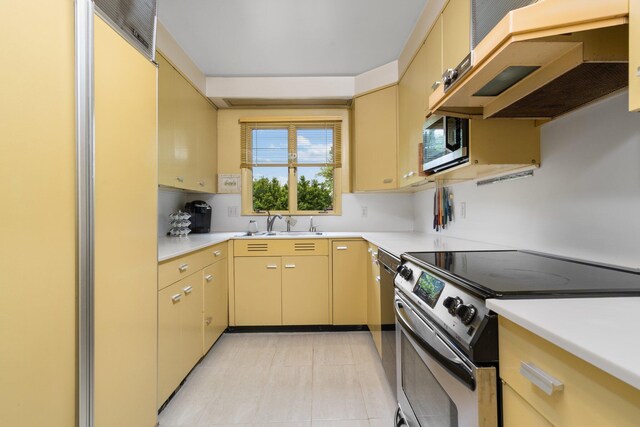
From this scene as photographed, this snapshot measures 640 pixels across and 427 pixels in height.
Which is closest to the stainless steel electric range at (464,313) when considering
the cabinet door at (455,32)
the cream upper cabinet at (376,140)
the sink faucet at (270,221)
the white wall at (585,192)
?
the white wall at (585,192)

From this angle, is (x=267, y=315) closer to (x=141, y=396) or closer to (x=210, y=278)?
(x=210, y=278)

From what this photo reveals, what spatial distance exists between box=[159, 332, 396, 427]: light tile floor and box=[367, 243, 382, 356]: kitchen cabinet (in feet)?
0.63

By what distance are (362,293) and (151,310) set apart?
1.84 metres

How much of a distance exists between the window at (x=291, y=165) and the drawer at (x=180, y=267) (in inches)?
51.6

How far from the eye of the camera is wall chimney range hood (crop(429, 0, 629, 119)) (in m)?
0.76

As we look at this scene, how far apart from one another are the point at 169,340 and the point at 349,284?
1579 mm

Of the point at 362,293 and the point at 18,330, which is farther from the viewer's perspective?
the point at 362,293

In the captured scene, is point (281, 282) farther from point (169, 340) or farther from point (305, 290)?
point (169, 340)

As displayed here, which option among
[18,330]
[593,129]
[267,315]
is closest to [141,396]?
[18,330]

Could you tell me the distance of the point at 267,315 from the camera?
2.76m

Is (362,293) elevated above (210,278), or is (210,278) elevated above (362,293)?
(210,278)

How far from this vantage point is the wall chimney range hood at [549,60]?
762 millimetres

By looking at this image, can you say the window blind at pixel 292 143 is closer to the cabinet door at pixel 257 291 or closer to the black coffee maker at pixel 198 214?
the black coffee maker at pixel 198 214

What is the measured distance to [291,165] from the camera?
134 inches
